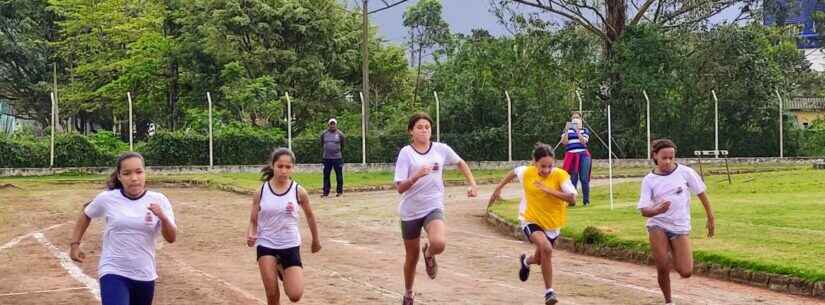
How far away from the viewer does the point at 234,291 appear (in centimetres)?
1048

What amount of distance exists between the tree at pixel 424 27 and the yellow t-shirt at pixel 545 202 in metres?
57.1

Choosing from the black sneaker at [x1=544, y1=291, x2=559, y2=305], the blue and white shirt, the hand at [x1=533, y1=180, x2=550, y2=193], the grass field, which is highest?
the blue and white shirt

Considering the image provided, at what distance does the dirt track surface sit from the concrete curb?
204 millimetres

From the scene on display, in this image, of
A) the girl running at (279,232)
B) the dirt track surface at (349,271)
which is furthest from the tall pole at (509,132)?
the girl running at (279,232)

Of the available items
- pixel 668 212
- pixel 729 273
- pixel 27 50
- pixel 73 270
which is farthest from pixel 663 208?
pixel 27 50

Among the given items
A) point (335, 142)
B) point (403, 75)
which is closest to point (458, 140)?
point (335, 142)

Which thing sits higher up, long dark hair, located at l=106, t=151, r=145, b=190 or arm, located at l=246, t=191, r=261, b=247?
long dark hair, located at l=106, t=151, r=145, b=190

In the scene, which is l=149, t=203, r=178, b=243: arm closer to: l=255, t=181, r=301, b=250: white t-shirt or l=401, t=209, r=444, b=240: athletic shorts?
l=255, t=181, r=301, b=250: white t-shirt

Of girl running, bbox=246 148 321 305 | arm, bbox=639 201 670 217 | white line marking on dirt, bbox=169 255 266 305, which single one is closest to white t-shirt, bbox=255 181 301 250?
girl running, bbox=246 148 321 305

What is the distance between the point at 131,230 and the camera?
275 inches

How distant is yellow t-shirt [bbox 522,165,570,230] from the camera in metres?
9.89

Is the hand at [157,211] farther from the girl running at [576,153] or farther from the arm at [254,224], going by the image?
the girl running at [576,153]

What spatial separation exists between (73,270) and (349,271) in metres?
3.43

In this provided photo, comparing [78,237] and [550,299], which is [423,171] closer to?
[550,299]
